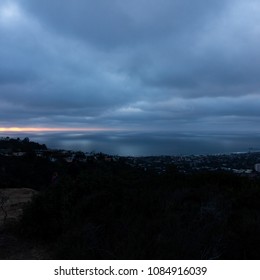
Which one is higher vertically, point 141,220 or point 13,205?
point 141,220

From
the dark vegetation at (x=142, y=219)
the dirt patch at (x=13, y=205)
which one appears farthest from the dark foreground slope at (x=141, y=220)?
the dirt patch at (x=13, y=205)

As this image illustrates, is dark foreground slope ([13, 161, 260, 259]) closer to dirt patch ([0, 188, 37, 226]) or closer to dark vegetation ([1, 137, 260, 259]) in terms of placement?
dark vegetation ([1, 137, 260, 259])

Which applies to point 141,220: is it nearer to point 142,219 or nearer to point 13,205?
point 142,219

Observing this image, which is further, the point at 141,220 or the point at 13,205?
the point at 13,205

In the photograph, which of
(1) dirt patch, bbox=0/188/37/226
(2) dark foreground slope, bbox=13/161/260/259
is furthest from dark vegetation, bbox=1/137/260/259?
(1) dirt patch, bbox=0/188/37/226

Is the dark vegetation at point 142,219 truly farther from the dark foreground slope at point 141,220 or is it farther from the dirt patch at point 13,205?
the dirt patch at point 13,205

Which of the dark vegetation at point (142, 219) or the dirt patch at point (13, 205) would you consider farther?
the dirt patch at point (13, 205)

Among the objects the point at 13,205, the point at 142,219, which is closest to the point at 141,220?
the point at 142,219

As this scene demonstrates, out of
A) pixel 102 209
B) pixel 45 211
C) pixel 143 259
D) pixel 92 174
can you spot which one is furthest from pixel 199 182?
pixel 143 259
